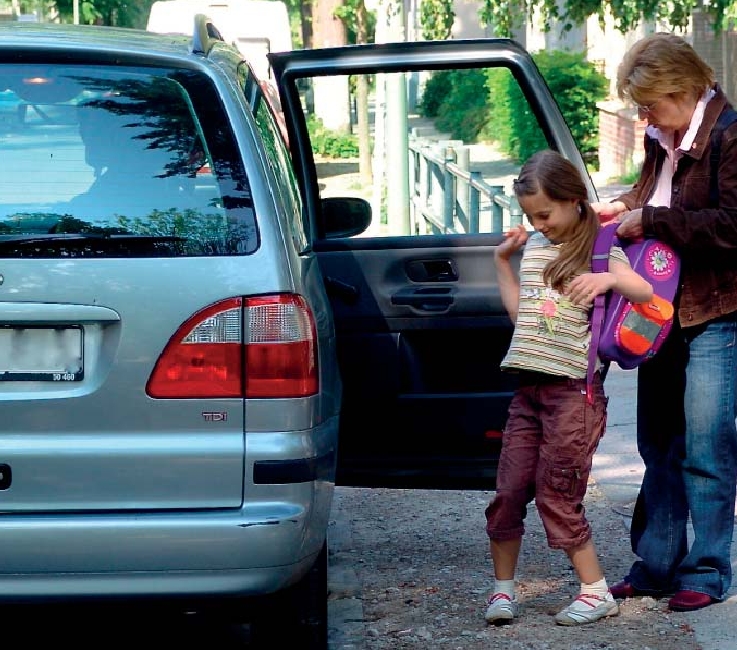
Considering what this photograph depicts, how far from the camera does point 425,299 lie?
15.5 feet

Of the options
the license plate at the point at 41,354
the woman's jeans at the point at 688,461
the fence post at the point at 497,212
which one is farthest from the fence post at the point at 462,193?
the license plate at the point at 41,354

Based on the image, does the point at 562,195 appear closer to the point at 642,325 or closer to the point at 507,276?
the point at 507,276

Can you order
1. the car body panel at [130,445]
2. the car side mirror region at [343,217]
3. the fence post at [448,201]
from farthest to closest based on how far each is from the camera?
the fence post at [448,201] → the car side mirror region at [343,217] → the car body panel at [130,445]

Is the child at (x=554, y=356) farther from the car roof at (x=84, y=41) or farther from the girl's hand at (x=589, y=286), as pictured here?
the car roof at (x=84, y=41)

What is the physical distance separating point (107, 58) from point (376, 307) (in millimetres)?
1497

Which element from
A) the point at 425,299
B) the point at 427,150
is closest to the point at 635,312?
the point at 425,299

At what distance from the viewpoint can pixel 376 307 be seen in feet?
15.5

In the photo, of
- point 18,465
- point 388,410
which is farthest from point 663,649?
point 18,465

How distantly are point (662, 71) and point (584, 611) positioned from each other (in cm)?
164

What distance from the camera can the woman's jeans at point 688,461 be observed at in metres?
4.37

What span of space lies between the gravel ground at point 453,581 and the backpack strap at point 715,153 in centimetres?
132

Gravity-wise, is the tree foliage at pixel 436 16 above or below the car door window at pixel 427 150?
above

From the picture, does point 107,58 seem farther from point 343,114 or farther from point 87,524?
point 343,114

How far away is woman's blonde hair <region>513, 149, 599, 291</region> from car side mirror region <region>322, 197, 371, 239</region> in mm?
944
